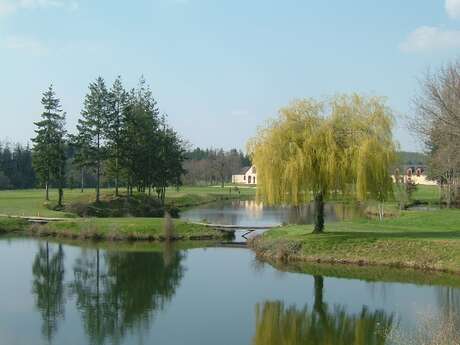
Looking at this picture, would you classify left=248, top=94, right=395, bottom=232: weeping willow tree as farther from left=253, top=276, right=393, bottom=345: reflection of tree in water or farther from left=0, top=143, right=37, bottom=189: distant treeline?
left=0, top=143, right=37, bottom=189: distant treeline

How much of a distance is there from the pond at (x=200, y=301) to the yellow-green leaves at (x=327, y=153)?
14.0 ft

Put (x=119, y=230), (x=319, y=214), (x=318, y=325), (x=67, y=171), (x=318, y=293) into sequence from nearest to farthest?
(x=318, y=325) < (x=318, y=293) < (x=319, y=214) < (x=119, y=230) < (x=67, y=171)

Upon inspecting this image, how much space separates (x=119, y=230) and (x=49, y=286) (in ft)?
43.5

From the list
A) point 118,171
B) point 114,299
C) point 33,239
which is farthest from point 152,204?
point 114,299

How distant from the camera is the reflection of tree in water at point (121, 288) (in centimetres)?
1742

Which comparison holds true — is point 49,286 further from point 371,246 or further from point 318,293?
point 371,246

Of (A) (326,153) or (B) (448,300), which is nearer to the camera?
(B) (448,300)

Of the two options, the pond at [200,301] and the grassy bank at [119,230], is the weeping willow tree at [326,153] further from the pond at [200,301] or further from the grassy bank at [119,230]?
the grassy bank at [119,230]

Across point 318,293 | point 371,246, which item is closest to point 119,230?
point 371,246

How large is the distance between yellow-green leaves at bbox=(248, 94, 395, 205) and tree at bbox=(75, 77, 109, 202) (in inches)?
1101

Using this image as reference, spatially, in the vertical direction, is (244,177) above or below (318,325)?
above

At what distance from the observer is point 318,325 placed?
17906 millimetres

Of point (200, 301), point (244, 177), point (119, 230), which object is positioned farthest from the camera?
point (244, 177)

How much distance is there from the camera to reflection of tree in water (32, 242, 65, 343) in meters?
17.7
